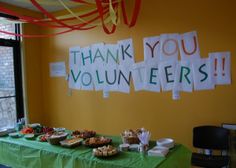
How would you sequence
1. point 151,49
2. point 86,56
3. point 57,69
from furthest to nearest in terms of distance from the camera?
point 57,69
point 86,56
point 151,49

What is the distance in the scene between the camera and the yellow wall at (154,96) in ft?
10.2

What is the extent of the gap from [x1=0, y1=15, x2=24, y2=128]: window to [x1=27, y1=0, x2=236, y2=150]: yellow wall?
0.94ft

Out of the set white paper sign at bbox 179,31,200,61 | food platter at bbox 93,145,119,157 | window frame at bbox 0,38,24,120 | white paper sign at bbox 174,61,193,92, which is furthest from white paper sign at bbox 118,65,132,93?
window frame at bbox 0,38,24,120

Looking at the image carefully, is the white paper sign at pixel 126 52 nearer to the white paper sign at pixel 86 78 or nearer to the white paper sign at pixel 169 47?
the white paper sign at pixel 169 47

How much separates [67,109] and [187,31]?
94.6 inches

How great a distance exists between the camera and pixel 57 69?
4.47 meters

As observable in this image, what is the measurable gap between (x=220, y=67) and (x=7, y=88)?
3226mm

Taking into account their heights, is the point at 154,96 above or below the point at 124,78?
below

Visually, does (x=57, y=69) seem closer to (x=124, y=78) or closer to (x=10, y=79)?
(x=10, y=79)

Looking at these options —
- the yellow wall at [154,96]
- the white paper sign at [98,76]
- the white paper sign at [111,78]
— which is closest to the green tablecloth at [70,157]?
the yellow wall at [154,96]

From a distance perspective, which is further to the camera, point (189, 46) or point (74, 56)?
point (74, 56)

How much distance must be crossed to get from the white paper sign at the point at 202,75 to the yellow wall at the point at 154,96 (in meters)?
0.08

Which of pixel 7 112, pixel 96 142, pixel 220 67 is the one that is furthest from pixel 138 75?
pixel 7 112

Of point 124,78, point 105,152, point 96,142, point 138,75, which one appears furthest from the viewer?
point 124,78
